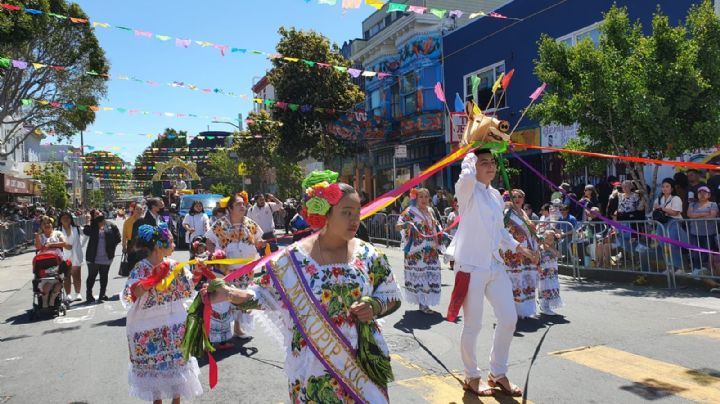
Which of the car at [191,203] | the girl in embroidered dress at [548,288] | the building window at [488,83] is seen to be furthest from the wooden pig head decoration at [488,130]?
the car at [191,203]

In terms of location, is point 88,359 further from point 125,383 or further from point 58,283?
point 58,283

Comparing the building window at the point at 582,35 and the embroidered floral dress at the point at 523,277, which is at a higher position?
the building window at the point at 582,35

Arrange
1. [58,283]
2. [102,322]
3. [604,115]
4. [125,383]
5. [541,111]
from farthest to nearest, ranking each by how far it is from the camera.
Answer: [541,111], [604,115], [58,283], [102,322], [125,383]

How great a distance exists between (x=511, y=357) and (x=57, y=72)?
77.1 ft

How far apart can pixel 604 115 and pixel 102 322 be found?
9622 mm

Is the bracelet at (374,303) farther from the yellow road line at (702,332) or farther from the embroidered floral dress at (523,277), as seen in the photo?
the yellow road line at (702,332)

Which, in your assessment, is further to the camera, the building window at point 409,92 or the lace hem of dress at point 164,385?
the building window at point 409,92

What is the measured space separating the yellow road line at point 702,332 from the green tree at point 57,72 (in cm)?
1900

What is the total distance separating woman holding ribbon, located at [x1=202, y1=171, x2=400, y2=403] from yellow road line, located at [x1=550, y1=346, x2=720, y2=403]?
2884mm

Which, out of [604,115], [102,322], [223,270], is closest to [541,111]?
[604,115]

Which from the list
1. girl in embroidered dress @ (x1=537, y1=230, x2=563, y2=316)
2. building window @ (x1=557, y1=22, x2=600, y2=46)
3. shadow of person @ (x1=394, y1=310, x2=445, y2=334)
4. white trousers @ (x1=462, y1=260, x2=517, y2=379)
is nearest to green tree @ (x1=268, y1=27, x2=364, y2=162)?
building window @ (x1=557, y1=22, x2=600, y2=46)

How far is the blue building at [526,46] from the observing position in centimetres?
1566

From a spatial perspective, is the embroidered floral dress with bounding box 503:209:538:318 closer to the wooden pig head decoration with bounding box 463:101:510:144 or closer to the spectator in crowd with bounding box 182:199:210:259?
the wooden pig head decoration with bounding box 463:101:510:144

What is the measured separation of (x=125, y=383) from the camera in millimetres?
5305
